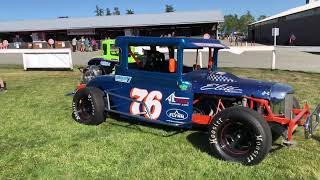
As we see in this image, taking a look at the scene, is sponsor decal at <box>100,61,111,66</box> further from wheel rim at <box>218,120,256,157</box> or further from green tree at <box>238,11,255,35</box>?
green tree at <box>238,11,255,35</box>

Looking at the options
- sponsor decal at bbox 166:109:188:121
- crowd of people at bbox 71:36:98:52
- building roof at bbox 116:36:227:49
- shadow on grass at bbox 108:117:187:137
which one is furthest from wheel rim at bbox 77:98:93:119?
crowd of people at bbox 71:36:98:52

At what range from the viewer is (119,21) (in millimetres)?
51375

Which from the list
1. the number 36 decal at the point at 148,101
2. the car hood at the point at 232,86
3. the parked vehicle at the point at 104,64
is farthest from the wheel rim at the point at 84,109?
the parked vehicle at the point at 104,64

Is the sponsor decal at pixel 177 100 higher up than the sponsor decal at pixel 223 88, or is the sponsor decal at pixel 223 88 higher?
the sponsor decal at pixel 223 88

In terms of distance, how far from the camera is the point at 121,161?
5.73m

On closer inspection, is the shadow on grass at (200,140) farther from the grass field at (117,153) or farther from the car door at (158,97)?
the car door at (158,97)

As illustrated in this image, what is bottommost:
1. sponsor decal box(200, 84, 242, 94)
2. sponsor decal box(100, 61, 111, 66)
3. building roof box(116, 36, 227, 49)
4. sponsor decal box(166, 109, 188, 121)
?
sponsor decal box(166, 109, 188, 121)

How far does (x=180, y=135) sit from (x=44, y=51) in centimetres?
1349

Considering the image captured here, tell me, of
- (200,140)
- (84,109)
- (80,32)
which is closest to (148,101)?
(200,140)

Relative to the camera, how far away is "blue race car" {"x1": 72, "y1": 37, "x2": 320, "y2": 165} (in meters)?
5.62

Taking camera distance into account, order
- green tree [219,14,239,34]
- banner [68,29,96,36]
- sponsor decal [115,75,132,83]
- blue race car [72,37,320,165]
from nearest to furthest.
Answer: blue race car [72,37,320,165]
sponsor decal [115,75,132,83]
banner [68,29,96,36]
green tree [219,14,239,34]

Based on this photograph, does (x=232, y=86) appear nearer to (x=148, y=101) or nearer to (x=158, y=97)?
(x=158, y=97)

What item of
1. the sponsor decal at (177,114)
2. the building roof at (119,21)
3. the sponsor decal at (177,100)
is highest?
the building roof at (119,21)

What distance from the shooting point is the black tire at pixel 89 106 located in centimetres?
752
